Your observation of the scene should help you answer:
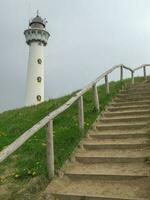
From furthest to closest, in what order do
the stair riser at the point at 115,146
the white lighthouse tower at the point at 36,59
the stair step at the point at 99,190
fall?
the white lighthouse tower at the point at 36,59
the stair riser at the point at 115,146
the stair step at the point at 99,190

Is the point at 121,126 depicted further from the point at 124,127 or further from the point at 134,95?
the point at 134,95

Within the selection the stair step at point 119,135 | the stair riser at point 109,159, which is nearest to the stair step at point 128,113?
the stair step at point 119,135

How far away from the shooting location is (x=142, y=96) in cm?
1304

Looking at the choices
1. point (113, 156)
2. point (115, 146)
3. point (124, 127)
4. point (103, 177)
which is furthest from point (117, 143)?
point (103, 177)

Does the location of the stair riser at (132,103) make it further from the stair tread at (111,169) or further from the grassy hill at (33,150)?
the stair tread at (111,169)

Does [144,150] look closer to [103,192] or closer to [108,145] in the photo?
[108,145]

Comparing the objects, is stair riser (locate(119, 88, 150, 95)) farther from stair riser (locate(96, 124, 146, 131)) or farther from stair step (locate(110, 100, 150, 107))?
stair riser (locate(96, 124, 146, 131))

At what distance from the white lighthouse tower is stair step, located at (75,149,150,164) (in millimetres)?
28339

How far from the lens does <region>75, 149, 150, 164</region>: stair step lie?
24.9ft

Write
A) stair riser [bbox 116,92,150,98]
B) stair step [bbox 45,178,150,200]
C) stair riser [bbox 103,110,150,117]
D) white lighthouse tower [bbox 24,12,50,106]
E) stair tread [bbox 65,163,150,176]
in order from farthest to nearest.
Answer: white lighthouse tower [bbox 24,12,50,106], stair riser [bbox 116,92,150,98], stair riser [bbox 103,110,150,117], stair tread [bbox 65,163,150,176], stair step [bbox 45,178,150,200]

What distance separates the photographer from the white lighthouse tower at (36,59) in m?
38.8

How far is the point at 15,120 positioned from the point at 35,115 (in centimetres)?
68

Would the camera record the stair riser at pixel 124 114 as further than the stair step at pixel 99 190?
Yes

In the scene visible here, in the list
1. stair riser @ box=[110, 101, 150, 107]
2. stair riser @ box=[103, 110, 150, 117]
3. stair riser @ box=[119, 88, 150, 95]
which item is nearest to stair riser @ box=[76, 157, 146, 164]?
stair riser @ box=[103, 110, 150, 117]
